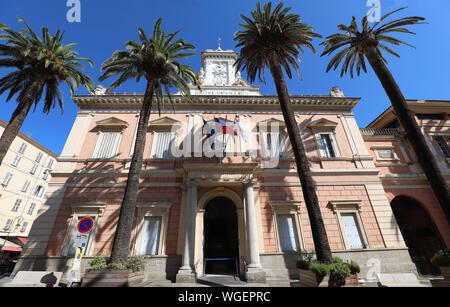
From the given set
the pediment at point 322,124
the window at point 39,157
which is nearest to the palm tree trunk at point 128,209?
the pediment at point 322,124

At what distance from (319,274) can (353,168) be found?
8907 millimetres

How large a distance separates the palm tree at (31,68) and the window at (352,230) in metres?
18.5

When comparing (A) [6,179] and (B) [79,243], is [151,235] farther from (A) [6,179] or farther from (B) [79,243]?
(A) [6,179]

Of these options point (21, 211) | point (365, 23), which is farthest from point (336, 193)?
point (21, 211)

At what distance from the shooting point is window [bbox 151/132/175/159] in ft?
42.7

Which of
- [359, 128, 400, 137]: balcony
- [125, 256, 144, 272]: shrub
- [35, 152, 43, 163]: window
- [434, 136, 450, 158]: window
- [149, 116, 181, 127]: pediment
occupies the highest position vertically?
[35, 152, 43, 163]: window

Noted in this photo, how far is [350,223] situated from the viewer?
11.4m

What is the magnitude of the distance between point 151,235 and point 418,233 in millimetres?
17459

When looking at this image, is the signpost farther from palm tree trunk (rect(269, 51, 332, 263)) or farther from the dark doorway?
palm tree trunk (rect(269, 51, 332, 263))

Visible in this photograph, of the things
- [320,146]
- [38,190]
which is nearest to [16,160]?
[38,190]

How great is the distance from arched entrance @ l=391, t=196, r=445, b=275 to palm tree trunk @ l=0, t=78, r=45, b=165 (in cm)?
2401

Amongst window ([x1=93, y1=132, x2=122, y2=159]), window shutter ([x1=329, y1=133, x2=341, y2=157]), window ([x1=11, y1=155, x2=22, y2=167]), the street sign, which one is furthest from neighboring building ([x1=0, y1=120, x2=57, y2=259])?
window shutter ([x1=329, y1=133, x2=341, y2=157])

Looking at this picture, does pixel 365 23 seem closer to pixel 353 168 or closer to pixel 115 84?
pixel 353 168
